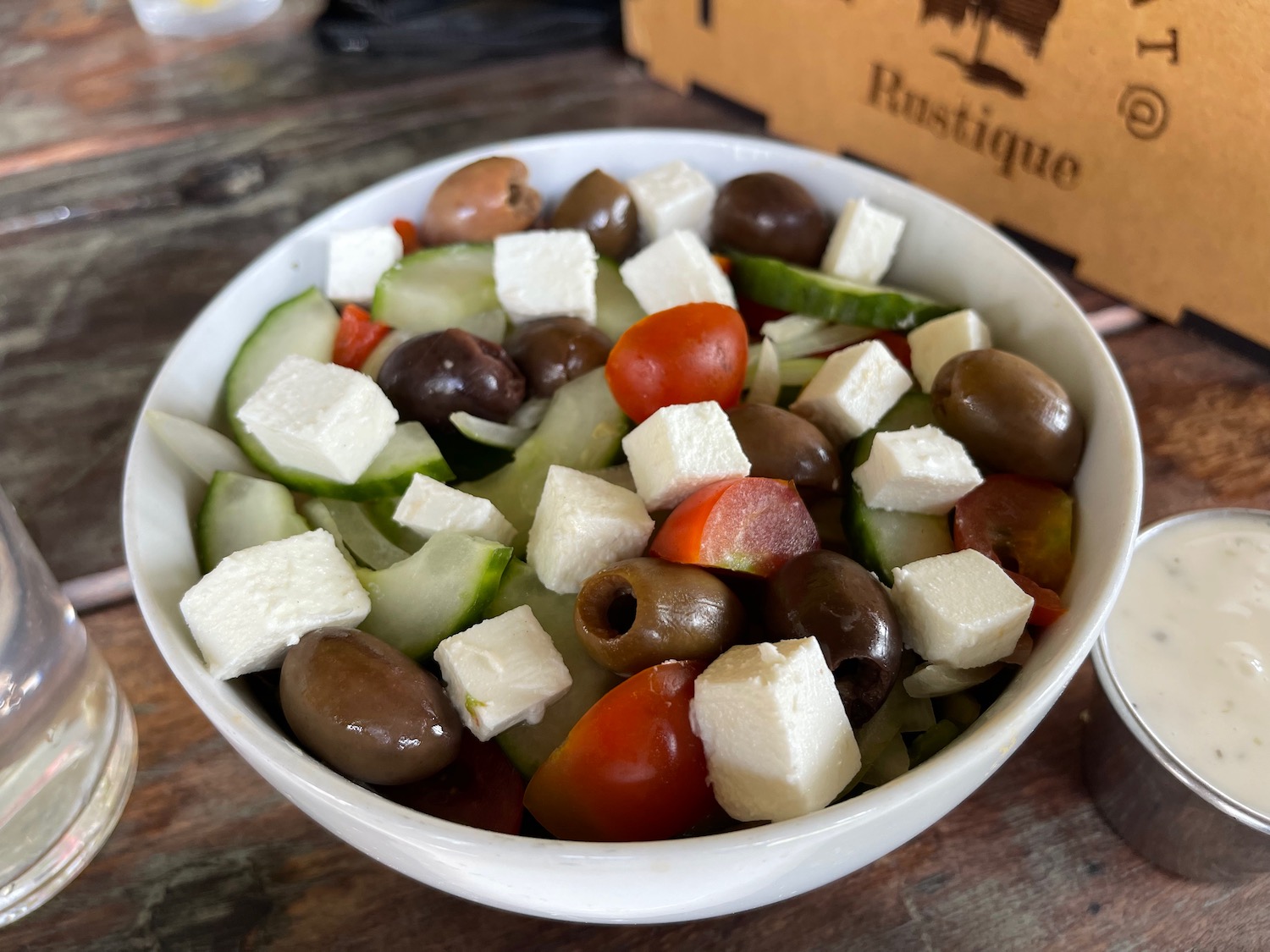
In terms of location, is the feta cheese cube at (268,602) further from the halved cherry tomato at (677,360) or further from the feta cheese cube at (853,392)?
the feta cheese cube at (853,392)

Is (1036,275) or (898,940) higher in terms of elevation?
(1036,275)

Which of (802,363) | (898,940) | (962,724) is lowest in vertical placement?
(898,940)

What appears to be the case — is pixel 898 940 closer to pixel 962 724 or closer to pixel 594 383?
pixel 962 724

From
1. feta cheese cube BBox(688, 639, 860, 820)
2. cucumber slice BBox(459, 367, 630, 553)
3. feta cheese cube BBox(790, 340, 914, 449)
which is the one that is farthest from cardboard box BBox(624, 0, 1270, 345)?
feta cheese cube BBox(688, 639, 860, 820)

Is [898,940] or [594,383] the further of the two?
[594,383]

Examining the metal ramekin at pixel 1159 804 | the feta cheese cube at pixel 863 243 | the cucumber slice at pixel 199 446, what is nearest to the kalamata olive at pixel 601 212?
the feta cheese cube at pixel 863 243

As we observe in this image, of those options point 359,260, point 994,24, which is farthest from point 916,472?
point 994,24

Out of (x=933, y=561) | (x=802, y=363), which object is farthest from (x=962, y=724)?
(x=802, y=363)
